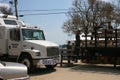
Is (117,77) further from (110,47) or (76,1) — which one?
(76,1)

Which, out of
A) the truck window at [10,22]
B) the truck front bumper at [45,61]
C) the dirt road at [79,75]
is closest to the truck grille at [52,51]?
the truck front bumper at [45,61]

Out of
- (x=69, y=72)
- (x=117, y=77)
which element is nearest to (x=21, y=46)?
(x=69, y=72)

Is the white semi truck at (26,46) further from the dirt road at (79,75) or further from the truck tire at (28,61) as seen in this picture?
the dirt road at (79,75)

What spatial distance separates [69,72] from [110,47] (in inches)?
112

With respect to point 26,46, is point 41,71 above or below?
below

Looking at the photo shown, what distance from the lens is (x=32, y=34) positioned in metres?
19.4

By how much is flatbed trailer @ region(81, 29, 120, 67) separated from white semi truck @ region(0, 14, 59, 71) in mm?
2096

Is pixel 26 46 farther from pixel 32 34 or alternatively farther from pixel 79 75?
pixel 79 75

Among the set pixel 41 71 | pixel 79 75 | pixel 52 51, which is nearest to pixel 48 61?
pixel 52 51

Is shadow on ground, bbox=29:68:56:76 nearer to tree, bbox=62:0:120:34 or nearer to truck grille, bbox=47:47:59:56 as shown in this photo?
truck grille, bbox=47:47:59:56

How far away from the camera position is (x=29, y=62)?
18.4 m

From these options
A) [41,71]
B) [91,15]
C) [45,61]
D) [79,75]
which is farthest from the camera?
[91,15]

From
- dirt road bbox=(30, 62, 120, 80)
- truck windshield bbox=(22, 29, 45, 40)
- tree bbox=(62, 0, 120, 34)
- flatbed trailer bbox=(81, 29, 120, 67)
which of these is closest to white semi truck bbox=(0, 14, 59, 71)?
truck windshield bbox=(22, 29, 45, 40)

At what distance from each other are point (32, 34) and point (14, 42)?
116cm
